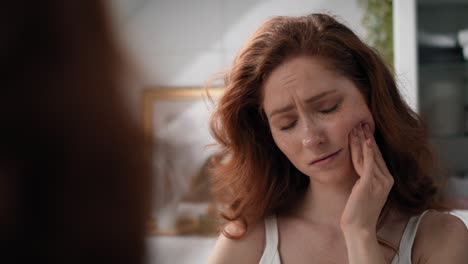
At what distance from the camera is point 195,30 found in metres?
3.22

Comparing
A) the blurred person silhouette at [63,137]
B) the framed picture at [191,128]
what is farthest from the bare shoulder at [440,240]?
the framed picture at [191,128]

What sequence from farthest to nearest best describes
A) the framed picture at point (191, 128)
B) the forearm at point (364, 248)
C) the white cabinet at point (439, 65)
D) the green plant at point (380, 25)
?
the framed picture at point (191, 128)
the green plant at point (380, 25)
the white cabinet at point (439, 65)
the forearm at point (364, 248)

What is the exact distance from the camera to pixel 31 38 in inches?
9.4

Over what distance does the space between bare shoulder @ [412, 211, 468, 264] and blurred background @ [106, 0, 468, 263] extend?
1229 millimetres

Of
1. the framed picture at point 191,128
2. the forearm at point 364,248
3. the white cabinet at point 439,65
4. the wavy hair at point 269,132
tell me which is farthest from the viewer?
the framed picture at point 191,128

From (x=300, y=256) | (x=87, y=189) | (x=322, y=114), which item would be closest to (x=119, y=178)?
(x=87, y=189)

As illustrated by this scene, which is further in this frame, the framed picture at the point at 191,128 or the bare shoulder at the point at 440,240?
the framed picture at the point at 191,128

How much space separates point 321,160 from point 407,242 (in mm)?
250

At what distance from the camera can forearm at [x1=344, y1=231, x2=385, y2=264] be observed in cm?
105

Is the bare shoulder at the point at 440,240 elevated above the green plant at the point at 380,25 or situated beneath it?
situated beneath

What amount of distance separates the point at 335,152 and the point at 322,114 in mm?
81

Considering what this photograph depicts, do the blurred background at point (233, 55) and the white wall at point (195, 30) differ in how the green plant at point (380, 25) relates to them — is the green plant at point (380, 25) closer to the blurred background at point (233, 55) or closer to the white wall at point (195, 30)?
the blurred background at point (233, 55)

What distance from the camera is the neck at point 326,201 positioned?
1213 millimetres

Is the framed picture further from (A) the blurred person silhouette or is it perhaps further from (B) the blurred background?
(A) the blurred person silhouette
